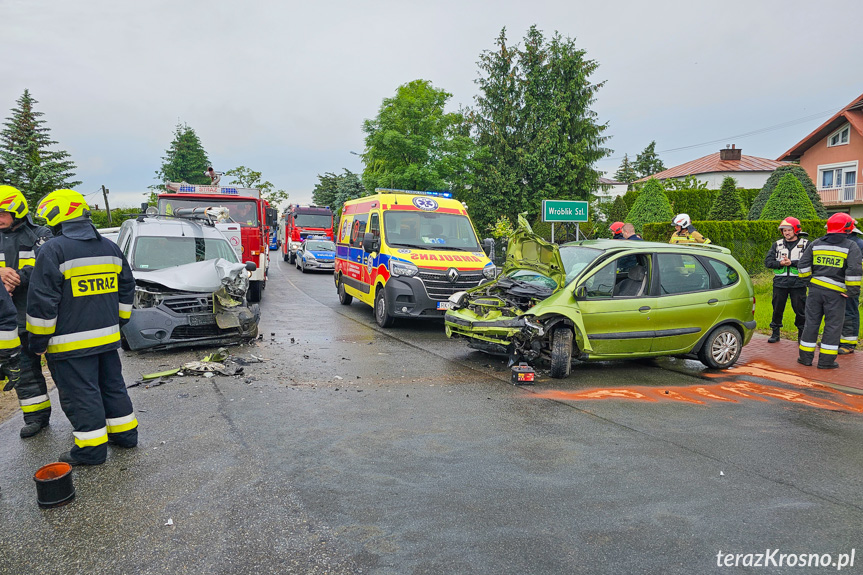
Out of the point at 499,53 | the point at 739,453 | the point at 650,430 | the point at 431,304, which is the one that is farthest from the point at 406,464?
the point at 499,53

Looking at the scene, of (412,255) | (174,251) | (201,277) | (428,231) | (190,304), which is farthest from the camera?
(428,231)

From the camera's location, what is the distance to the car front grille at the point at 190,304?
820cm

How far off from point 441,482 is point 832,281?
267 inches

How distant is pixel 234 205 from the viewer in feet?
53.9

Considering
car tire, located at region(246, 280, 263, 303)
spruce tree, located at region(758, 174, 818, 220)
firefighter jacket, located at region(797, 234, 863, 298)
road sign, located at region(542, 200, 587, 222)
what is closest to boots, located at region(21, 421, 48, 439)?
car tire, located at region(246, 280, 263, 303)

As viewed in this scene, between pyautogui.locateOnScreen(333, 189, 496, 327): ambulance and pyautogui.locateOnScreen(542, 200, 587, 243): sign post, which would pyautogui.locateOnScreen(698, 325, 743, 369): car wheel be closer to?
pyautogui.locateOnScreen(333, 189, 496, 327): ambulance

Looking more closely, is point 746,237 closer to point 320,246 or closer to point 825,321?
point 825,321

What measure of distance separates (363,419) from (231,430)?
119cm

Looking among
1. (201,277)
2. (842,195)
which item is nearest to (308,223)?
(201,277)

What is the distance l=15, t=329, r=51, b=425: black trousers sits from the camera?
5035mm

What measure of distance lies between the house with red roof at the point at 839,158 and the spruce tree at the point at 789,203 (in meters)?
18.4

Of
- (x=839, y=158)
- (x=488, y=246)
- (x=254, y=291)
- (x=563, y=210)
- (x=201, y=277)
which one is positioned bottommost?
(x=254, y=291)

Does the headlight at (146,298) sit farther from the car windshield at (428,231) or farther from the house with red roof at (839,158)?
the house with red roof at (839,158)

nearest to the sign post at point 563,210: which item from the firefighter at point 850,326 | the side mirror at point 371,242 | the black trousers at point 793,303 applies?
the side mirror at point 371,242
